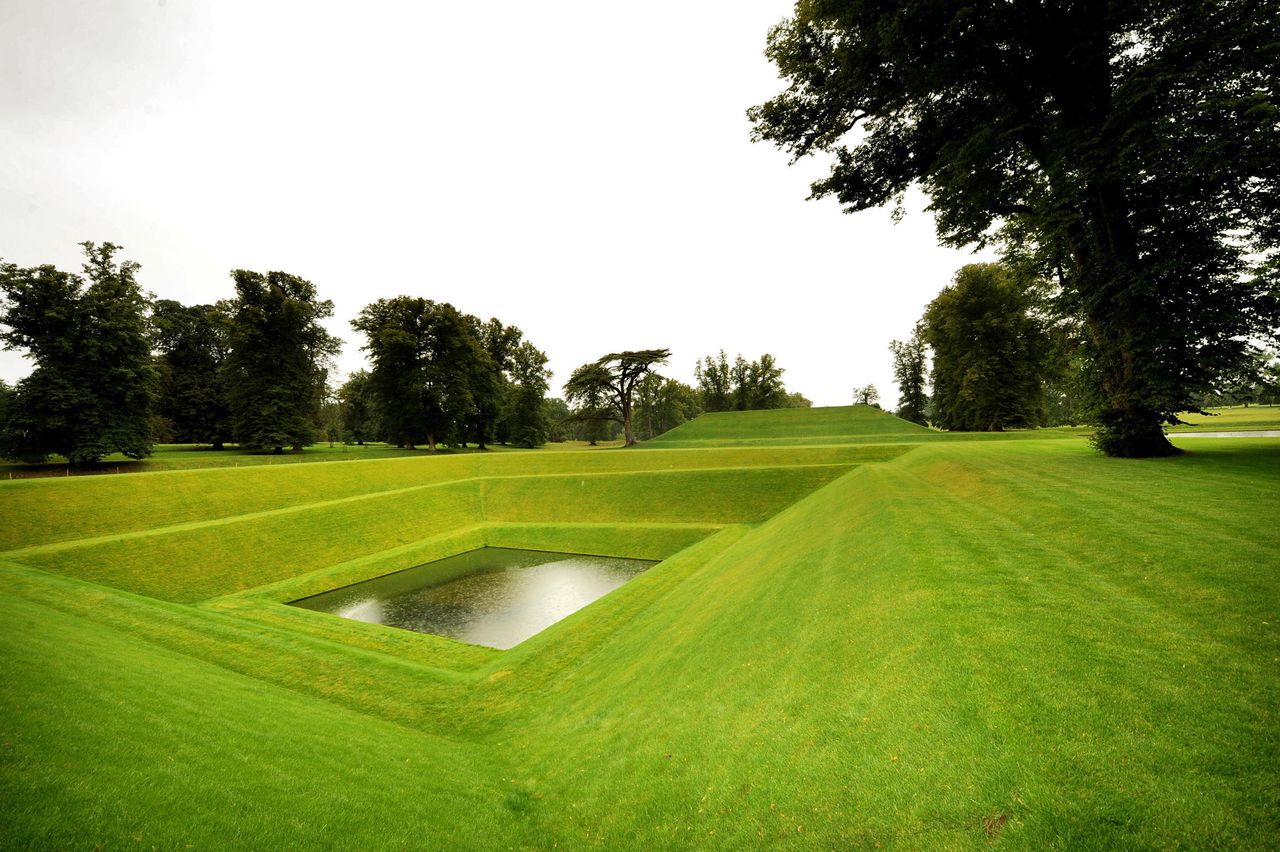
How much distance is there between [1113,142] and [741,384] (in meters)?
78.6

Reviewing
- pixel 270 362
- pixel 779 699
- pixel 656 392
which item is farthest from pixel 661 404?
pixel 779 699

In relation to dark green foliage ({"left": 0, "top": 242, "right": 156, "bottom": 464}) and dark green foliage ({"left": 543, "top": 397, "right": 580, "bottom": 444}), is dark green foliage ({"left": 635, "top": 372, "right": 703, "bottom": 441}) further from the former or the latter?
dark green foliage ({"left": 0, "top": 242, "right": 156, "bottom": 464})

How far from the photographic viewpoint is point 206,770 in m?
4.66

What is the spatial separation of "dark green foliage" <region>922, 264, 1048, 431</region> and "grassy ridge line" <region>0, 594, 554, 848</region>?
53844 millimetres

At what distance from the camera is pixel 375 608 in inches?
696

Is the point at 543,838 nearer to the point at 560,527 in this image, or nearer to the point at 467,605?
the point at 467,605

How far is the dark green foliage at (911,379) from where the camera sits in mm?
72812

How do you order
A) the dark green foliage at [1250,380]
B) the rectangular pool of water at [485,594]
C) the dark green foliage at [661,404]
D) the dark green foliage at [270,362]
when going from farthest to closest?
the dark green foliage at [661,404] → the dark green foliage at [270,362] → the rectangular pool of water at [485,594] → the dark green foliage at [1250,380]

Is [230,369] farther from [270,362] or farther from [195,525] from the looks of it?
[195,525]

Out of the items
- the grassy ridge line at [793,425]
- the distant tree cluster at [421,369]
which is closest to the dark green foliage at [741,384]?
the grassy ridge line at [793,425]

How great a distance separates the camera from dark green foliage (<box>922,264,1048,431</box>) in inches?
1766

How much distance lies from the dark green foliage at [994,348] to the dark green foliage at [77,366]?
67.1 meters

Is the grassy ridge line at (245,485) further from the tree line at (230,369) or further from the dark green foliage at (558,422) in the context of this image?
the dark green foliage at (558,422)

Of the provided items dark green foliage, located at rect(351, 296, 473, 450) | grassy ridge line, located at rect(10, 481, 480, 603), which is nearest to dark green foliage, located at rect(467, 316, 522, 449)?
dark green foliage, located at rect(351, 296, 473, 450)
